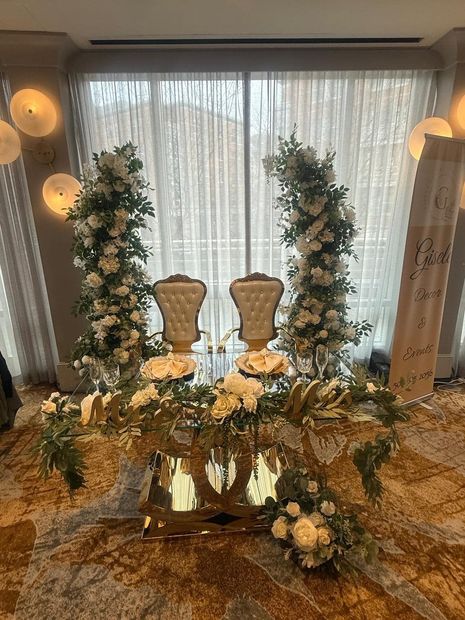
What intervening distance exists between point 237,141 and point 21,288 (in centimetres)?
241

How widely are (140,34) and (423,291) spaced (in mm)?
2948

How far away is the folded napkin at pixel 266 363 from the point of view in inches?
80.4

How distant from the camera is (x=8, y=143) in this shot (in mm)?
2461

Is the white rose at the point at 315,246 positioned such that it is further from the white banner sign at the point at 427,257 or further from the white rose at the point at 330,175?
the white banner sign at the point at 427,257

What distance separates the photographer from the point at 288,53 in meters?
2.86

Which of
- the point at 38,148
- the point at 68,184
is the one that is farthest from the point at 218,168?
the point at 38,148

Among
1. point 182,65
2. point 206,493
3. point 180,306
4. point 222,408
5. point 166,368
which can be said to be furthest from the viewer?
point 180,306

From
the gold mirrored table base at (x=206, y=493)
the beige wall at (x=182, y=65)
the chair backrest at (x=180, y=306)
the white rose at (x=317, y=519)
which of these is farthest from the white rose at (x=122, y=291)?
the white rose at (x=317, y=519)

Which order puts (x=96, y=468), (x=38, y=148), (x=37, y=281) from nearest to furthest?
(x=96, y=468) < (x=38, y=148) < (x=37, y=281)

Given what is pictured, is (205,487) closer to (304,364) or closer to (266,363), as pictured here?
(266,363)

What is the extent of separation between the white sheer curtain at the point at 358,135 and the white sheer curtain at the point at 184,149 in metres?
0.22

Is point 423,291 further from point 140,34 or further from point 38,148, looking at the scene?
point 38,148

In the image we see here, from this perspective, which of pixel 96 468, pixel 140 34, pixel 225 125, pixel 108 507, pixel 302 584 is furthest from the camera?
pixel 225 125

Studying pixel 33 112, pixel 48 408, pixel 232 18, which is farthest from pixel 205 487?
pixel 232 18
